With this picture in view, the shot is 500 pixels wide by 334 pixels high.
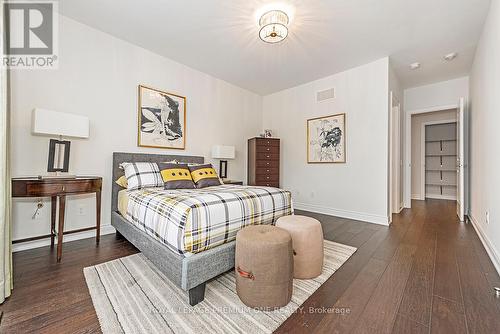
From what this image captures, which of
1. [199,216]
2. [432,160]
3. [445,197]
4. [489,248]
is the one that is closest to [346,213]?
[489,248]

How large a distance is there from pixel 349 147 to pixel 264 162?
68.0 inches

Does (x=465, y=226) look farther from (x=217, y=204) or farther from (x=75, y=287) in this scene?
(x=75, y=287)

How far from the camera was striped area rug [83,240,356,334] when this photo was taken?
1238 mm

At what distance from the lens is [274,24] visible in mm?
2295

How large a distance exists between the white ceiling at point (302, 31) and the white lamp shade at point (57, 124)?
4.24ft

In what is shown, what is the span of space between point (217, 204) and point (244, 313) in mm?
752

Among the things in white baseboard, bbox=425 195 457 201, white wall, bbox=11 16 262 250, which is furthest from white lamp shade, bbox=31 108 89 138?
white baseboard, bbox=425 195 457 201

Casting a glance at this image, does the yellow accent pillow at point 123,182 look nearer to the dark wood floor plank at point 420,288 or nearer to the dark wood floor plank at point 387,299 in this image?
the dark wood floor plank at point 387,299

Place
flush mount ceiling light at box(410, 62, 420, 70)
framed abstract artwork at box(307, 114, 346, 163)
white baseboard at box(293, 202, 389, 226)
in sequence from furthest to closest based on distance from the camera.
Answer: framed abstract artwork at box(307, 114, 346, 163) < flush mount ceiling light at box(410, 62, 420, 70) < white baseboard at box(293, 202, 389, 226)

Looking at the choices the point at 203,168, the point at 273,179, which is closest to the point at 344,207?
the point at 273,179

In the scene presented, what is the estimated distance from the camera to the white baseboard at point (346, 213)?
3460mm

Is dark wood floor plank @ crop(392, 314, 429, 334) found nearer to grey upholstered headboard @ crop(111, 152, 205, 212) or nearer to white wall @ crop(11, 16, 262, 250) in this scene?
grey upholstered headboard @ crop(111, 152, 205, 212)

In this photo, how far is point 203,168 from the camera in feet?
9.94

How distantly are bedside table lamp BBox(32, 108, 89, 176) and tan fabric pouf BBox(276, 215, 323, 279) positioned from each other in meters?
2.48
